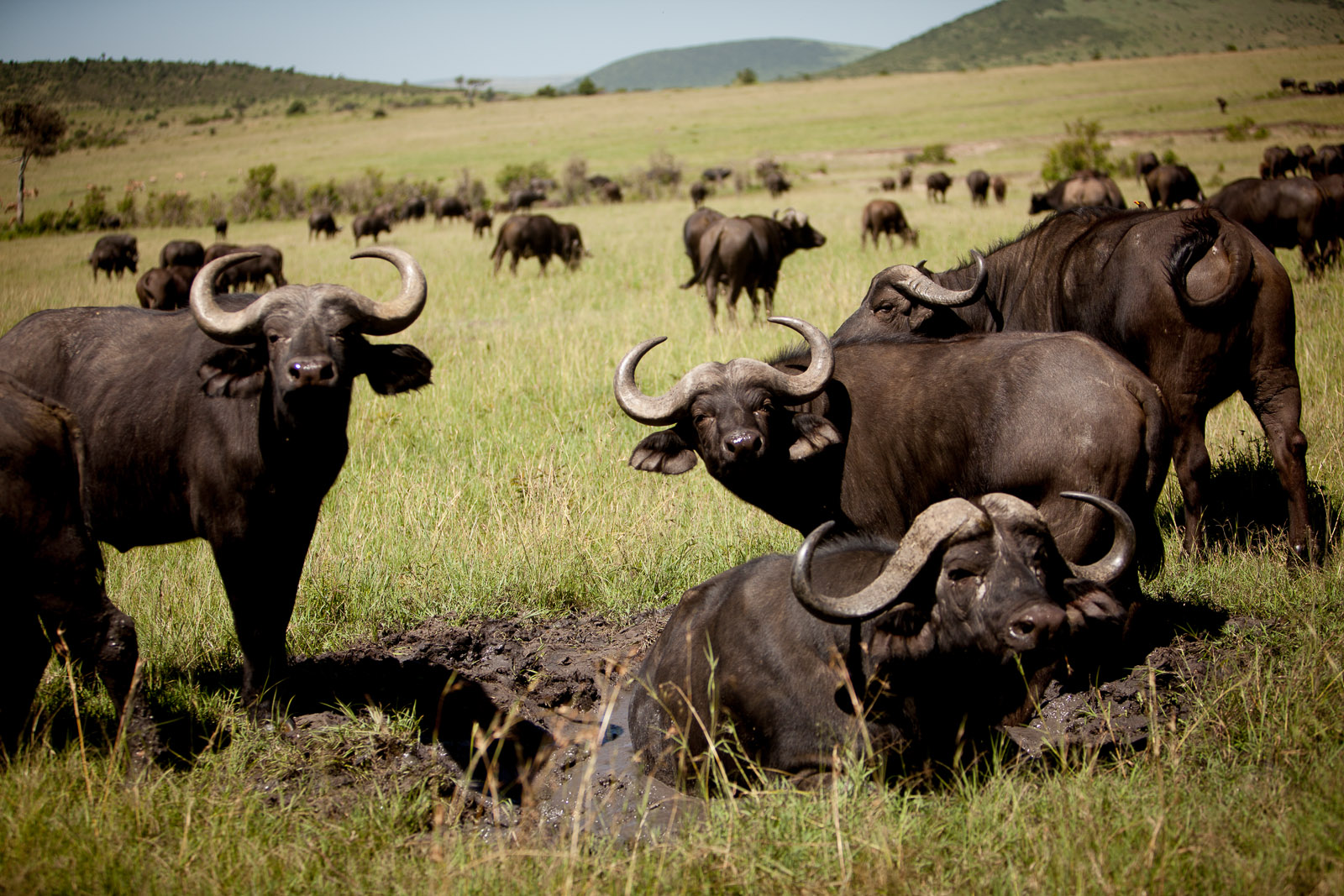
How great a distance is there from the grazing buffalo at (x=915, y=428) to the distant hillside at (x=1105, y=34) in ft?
206

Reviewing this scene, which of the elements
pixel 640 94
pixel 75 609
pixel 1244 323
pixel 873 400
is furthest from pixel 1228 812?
pixel 640 94

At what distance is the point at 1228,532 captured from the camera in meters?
5.58

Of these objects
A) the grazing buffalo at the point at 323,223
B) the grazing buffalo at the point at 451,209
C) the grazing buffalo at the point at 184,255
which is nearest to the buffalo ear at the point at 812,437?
the grazing buffalo at the point at 184,255

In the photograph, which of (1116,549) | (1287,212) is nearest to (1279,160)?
(1287,212)

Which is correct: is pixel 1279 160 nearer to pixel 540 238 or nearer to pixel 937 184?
pixel 937 184

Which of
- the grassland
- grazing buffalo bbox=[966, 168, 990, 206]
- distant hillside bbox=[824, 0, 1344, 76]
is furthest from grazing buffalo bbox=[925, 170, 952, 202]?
distant hillside bbox=[824, 0, 1344, 76]

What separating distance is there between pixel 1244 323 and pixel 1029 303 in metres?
1.26

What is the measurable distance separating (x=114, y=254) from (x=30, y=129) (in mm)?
3329

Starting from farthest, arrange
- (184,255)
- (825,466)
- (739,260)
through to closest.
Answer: (184,255) < (739,260) < (825,466)

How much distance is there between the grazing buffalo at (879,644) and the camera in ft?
9.47

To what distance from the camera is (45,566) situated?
3.18 meters

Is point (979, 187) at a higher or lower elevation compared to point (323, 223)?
higher

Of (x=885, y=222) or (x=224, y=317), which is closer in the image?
(x=224, y=317)

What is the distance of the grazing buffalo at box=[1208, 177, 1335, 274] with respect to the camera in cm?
1208
